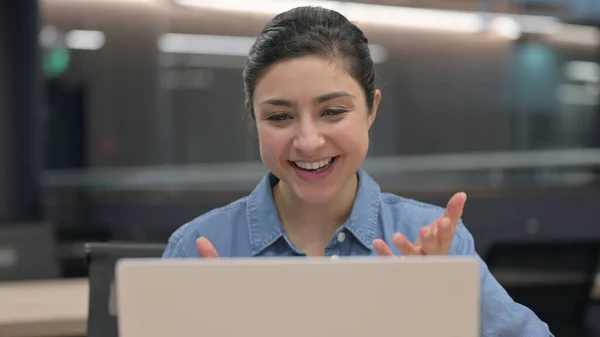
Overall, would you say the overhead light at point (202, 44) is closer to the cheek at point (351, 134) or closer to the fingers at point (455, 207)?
the cheek at point (351, 134)

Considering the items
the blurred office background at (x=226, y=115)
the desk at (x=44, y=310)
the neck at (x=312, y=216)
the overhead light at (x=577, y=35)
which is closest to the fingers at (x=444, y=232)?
the neck at (x=312, y=216)

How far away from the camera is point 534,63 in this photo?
170 inches

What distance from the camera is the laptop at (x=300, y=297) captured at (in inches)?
29.0

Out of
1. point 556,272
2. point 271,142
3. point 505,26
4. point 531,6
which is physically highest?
point 531,6

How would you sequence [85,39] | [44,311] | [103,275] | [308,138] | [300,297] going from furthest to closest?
[85,39] < [44,311] < [103,275] < [308,138] < [300,297]

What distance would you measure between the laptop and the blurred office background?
3154 millimetres

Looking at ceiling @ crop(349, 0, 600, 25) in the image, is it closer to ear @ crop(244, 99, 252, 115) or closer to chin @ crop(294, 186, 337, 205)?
ear @ crop(244, 99, 252, 115)

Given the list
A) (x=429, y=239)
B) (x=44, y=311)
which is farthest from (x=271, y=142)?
(x=44, y=311)

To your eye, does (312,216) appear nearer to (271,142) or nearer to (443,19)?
(271,142)

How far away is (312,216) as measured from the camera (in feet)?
5.08

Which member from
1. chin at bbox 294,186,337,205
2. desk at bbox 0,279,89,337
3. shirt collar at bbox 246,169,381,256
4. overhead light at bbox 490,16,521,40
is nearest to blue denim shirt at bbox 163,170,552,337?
shirt collar at bbox 246,169,381,256

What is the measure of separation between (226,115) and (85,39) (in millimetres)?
837

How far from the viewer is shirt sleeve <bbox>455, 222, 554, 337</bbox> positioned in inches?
47.8

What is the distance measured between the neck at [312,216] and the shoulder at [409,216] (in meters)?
0.09
